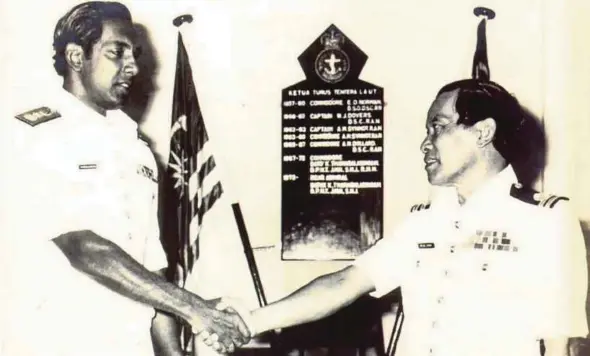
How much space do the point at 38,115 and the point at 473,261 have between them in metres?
0.77

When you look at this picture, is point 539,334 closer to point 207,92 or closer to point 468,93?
point 468,93

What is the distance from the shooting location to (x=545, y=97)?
1.16 meters

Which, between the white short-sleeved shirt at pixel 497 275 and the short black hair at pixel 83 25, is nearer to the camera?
the white short-sleeved shirt at pixel 497 275

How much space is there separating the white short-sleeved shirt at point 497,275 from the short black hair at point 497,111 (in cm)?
5

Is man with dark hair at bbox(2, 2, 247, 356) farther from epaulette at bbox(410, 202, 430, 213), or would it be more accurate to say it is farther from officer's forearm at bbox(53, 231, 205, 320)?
epaulette at bbox(410, 202, 430, 213)

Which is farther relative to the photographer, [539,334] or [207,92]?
[207,92]

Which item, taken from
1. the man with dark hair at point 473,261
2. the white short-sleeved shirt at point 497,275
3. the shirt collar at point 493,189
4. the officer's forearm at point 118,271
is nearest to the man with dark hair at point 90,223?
the officer's forearm at point 118,271

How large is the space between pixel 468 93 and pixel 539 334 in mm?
393

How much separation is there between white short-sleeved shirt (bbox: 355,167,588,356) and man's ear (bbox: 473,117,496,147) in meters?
0.06

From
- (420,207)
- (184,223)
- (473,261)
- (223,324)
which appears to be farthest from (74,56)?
(473,261)

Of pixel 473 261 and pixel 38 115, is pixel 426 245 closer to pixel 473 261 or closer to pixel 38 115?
pixel 473 261

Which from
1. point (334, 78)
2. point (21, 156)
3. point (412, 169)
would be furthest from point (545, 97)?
point (21, 156)

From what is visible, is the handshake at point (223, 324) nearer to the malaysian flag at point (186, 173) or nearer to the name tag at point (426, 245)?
the malaysian flag at point (186, 173)

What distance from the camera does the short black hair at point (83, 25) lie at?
1.22 metres
